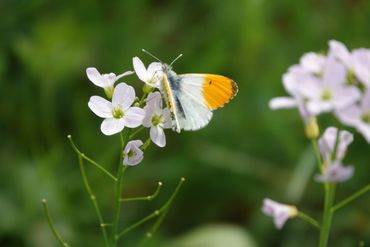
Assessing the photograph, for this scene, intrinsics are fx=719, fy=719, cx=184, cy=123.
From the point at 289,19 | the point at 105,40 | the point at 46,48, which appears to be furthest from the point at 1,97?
the point at 289,19

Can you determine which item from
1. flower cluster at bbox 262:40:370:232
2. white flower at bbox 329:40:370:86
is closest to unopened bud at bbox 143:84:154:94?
flower cluster at bbox 262:40:370:232

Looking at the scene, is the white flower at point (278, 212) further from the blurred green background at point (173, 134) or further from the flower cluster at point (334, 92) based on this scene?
the blurred green background at point (173, 134)

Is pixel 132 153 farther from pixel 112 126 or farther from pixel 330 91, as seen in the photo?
pixel 330 91

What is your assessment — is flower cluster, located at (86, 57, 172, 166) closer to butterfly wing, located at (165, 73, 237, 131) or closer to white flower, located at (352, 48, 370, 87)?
butterfly wing, located at (165, 73, 237, 131)

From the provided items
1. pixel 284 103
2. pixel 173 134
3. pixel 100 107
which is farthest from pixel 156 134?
pixel 173 134

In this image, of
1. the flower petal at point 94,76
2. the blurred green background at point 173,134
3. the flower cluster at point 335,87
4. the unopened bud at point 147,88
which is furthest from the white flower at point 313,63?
the blurred green background at point 173,134

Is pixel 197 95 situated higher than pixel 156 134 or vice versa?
pixel 197 95
